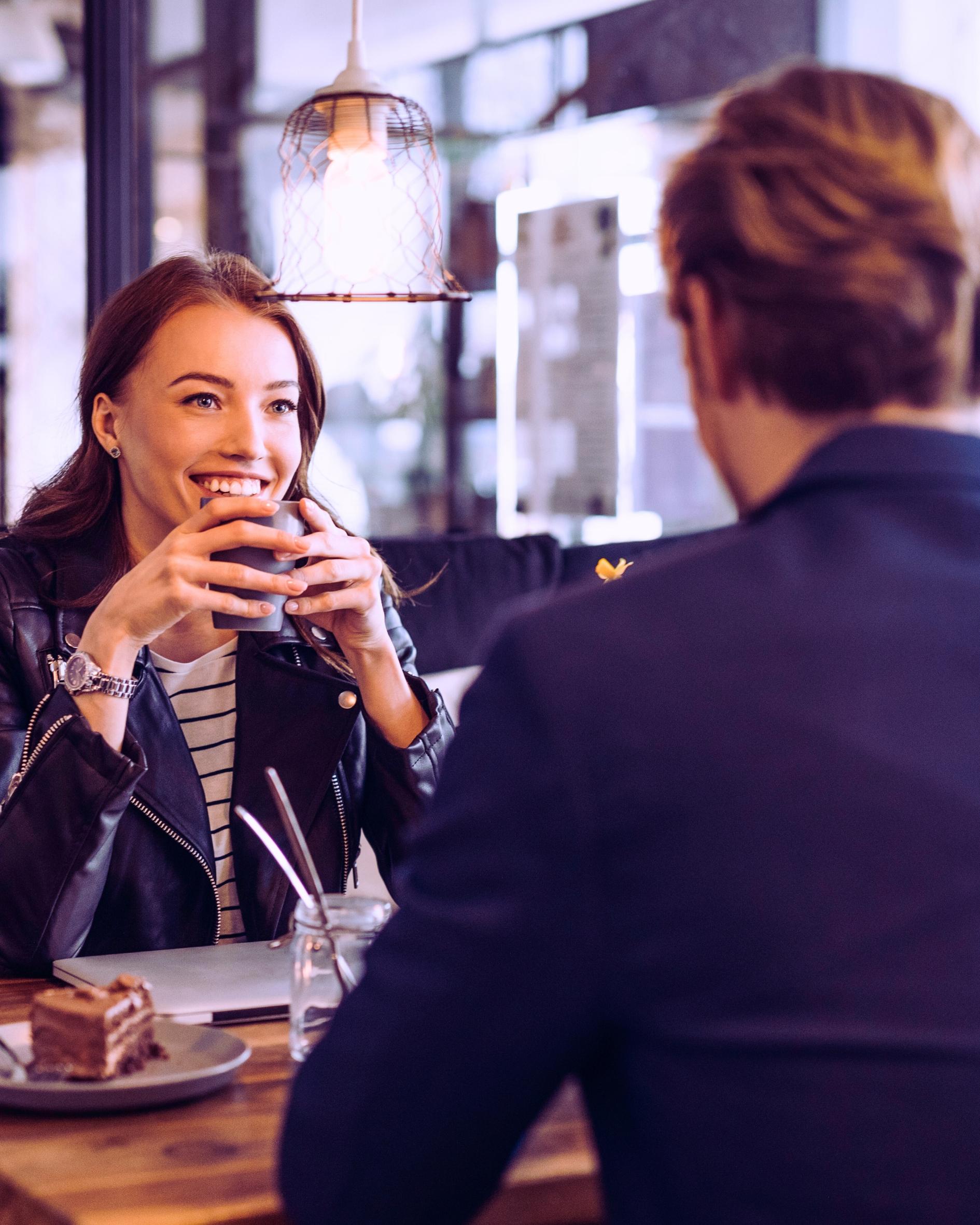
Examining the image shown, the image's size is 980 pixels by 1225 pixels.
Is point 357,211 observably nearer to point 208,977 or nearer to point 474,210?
point 208,977

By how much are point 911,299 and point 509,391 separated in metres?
3.71

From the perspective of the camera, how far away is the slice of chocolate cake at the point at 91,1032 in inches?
39.7

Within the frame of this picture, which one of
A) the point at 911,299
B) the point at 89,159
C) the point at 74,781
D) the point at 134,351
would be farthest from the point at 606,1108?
the point at 89,159

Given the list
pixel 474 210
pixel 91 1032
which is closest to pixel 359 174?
pixel 91 1032

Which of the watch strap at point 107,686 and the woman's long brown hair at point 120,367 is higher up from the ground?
the woman's long brown hair at point 120,367

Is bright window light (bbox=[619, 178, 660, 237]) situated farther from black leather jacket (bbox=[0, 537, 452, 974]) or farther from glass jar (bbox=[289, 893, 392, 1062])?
glass jar (bbox=[289, 893, 392, 1062])

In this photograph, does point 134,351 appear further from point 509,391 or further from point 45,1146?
point 509,391

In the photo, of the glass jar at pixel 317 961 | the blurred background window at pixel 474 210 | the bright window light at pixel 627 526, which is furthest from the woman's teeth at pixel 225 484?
the bright window light at pixel 627 526

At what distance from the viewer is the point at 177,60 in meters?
3.91

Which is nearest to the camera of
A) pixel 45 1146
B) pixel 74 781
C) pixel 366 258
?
pixel 45 1146

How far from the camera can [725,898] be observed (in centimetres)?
64

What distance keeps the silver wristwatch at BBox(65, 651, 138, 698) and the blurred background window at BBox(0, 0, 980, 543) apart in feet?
6.75

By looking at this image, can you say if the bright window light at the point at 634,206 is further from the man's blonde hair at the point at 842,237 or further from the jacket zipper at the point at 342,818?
the man's blonde hair at the point at 842,237

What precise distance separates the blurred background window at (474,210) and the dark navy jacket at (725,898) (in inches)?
113
